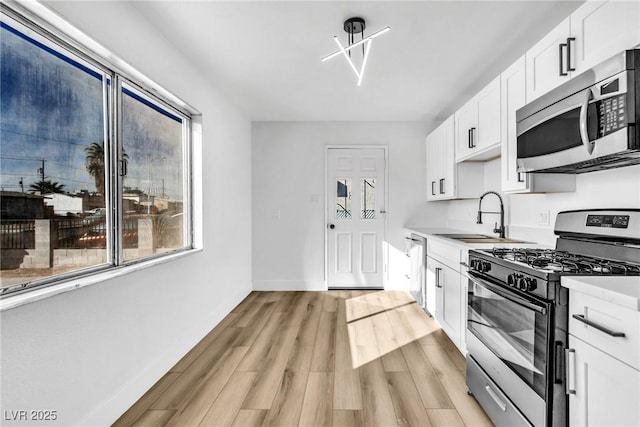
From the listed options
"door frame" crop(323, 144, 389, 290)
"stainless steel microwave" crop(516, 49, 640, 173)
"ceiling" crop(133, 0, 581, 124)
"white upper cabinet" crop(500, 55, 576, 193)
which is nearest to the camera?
"stainless steel microwave" crop(516, 49, 640, 173)

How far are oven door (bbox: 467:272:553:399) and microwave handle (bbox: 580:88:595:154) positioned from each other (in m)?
0.78

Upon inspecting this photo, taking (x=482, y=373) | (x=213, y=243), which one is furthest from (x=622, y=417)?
(x=213, y=243)

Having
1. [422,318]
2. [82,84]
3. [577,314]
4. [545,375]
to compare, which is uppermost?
[82,84]

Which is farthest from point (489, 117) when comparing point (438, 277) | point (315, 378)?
point (315, 378)

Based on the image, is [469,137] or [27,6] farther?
[469,137]

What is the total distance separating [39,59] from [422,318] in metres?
3.65

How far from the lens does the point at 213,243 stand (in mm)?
3439

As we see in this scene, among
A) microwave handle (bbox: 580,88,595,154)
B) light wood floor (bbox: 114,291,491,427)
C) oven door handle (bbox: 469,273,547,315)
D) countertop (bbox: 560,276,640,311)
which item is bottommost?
light wood floor (bbox: 114,291,491,427)

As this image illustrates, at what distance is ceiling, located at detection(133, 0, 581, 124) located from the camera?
6.98ft

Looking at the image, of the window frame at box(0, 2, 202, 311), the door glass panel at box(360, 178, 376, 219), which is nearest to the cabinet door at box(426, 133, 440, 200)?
the door glass panel at box(360, 178, 376, 219)

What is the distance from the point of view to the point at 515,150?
236 centimetres

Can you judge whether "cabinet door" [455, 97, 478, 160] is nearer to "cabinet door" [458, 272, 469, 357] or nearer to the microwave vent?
the microwave vent

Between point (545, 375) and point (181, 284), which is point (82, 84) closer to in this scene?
point (181, 284)

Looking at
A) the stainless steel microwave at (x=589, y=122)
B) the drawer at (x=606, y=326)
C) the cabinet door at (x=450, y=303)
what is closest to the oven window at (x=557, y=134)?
the stainless steel microwave at (x=589, y=122)
